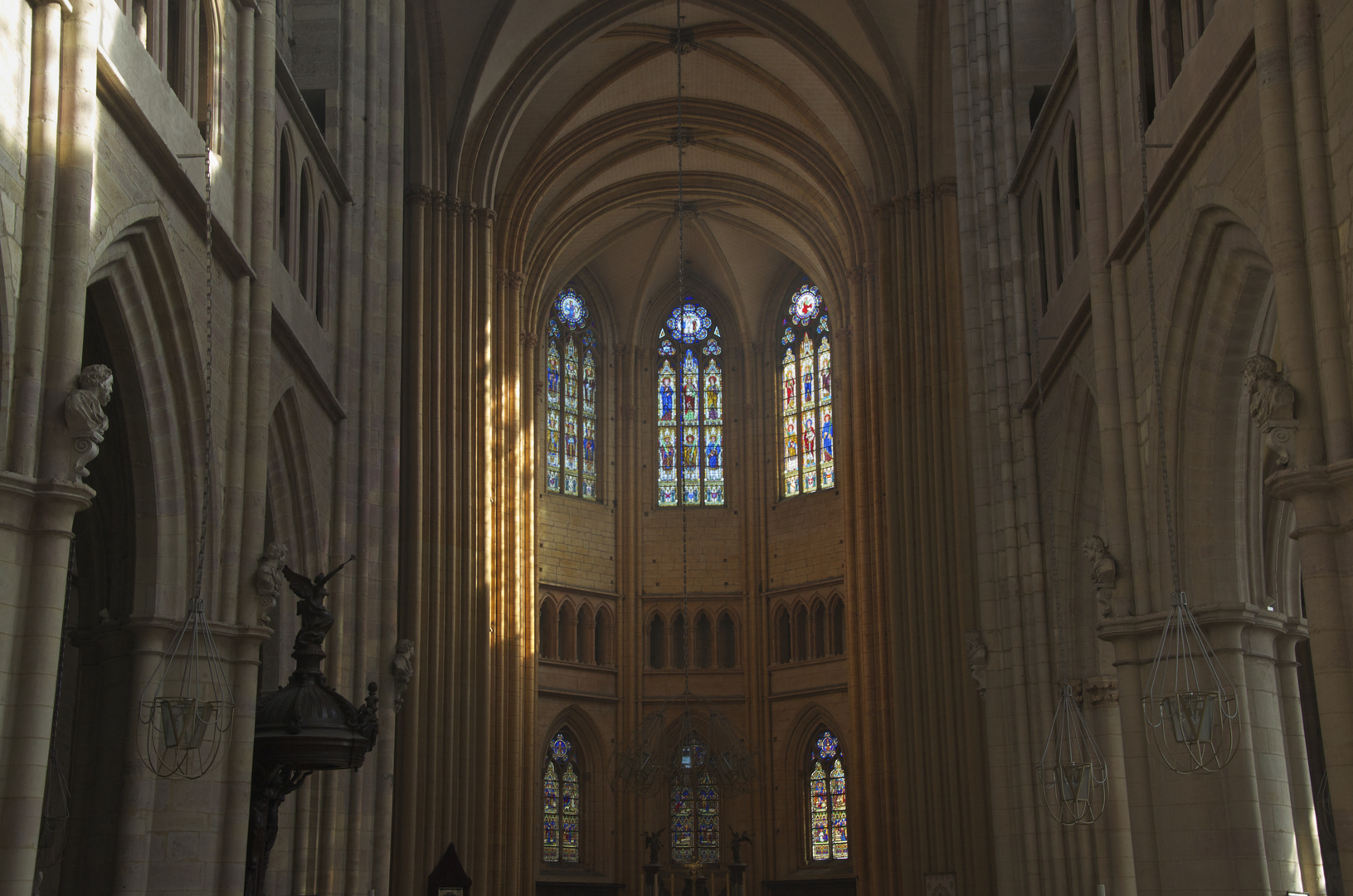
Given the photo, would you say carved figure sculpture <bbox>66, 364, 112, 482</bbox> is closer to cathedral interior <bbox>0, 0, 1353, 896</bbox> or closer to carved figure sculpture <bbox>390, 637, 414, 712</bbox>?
cathedral interior <bbox>0, 0, 1353, 896</bbox>

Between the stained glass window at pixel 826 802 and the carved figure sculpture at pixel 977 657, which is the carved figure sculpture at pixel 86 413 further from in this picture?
the stained glass window at pixel 826 802

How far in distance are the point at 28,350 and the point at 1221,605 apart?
850cm

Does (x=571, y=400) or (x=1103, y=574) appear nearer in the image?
(x=1103, y=574)

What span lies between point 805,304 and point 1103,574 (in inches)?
1012

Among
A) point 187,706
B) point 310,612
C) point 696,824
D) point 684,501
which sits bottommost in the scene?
point 187,706

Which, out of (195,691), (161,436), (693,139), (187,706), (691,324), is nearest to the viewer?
(187,706)

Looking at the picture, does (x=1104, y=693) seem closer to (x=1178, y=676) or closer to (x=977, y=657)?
(x=977, y=657)

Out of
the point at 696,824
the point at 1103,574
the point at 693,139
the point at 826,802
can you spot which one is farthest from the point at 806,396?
the point at 1103,574

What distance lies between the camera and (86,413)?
8531 mm

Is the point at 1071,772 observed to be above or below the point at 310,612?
below

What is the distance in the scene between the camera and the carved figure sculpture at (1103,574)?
12734mm

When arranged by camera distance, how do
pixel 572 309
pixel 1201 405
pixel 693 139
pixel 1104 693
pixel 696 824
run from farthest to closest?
pixel 572 309
pixel 696 824
pixel 693 139
pixel 1104 693
pixel 1201 405

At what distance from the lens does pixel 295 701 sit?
12.4 metres

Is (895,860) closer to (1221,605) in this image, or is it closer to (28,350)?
(1221,605)
